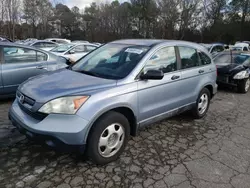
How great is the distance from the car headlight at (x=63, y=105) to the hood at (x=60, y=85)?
59 mm

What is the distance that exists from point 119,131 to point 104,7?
5059cm

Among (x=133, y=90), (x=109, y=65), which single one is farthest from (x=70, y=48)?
(x=133, y=90)

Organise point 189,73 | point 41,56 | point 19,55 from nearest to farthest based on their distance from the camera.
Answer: point 189,73
point 19,55
point 41,56

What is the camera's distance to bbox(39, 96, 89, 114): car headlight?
244 centimetres

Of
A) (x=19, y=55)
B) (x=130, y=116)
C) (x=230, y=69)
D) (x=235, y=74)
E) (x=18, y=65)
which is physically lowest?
(x=130, y=116)

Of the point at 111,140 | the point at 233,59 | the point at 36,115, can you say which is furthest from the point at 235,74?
the point at 36,115

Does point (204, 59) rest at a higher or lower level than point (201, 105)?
higher

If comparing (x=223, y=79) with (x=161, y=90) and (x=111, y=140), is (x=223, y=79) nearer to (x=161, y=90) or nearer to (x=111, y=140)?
(x=161, y=90)

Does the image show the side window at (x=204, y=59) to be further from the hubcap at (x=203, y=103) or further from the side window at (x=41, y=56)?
the side window at (x=41, y=56)

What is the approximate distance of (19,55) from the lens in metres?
5.07

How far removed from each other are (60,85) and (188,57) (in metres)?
2.45

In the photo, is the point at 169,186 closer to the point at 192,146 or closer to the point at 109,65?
the point at 192,146

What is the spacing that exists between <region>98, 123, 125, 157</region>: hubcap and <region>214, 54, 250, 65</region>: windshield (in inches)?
255

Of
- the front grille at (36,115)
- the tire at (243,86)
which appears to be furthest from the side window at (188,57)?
the tire at (243,86)
